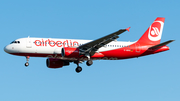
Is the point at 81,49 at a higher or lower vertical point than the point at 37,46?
lower

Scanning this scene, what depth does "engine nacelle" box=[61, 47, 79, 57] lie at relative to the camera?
48.9 meters

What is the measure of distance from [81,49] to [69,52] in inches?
83.8

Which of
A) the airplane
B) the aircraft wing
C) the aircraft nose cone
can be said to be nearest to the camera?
the aircraft wing

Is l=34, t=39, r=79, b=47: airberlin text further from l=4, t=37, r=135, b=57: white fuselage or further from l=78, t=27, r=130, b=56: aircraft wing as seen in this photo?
l=78, t=27, r=130, b=56: aircraft wing

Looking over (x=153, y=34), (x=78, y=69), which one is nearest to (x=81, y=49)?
(x=78, y=69)

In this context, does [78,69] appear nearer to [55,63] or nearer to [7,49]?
→ [55,63]

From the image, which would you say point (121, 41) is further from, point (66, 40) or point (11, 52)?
point (11, 52)

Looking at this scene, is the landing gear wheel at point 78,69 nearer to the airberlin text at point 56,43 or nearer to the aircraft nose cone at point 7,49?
the airberlin text at point 56,43

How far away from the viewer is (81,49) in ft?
165

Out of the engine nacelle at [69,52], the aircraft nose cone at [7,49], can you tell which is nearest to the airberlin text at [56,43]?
the engine nacelle at [69,52]

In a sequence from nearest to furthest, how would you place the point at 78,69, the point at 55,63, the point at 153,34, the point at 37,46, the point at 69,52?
1. the point at 69,52
2. the point at 37,46
3. the point at 78,69
4. the point at 55,63
5. the point at 153,34

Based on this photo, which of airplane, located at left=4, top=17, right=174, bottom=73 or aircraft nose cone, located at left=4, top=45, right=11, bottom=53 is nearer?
airplane, located at left=4, top=17, right=174, bottom=73

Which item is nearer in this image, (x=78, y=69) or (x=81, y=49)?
(x=81, y=49)

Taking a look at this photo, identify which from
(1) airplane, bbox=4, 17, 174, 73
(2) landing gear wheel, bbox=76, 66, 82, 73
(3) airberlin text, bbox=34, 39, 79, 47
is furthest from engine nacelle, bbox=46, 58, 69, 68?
(3) airberlin text, bbox=34, 39, 79, 47
